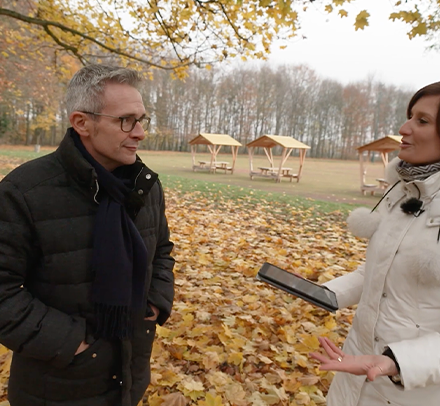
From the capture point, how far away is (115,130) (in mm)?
1406

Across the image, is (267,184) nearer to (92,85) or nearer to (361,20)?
(361,20)

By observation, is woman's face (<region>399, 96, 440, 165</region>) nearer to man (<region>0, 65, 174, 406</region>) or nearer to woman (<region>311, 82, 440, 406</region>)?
woman (<region>311, 82, 440, 406</region>)

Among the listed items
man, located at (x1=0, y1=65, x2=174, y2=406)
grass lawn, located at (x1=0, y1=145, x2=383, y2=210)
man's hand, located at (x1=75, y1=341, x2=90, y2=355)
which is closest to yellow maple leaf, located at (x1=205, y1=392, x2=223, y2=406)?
man, located at (x1=0, y1=65, x2=174, y2=406)

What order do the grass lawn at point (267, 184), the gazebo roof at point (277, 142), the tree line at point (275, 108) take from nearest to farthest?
1. the grass lawn at point (267, 184)
2. the gazebo roof at point (277, 142)
3. the tree line at point (275, 108)

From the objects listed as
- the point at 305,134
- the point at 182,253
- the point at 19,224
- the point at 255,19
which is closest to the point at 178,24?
the point at 255,19

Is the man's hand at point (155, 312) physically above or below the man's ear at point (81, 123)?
below

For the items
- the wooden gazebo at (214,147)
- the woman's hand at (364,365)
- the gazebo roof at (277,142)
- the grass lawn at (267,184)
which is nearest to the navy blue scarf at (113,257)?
the woman's hand at (364,365)

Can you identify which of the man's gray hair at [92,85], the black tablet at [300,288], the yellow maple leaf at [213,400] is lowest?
the yellow maple leaf at [213,400]

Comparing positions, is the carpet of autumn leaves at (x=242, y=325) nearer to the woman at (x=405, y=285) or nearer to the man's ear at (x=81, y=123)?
the woman at (x=405, y=285)

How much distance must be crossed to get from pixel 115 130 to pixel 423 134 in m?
1.29

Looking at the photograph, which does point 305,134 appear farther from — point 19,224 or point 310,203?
point 19,224

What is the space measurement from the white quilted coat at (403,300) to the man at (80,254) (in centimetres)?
106

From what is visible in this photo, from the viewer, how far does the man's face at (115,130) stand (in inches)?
54.6

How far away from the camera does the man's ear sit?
139 cm
